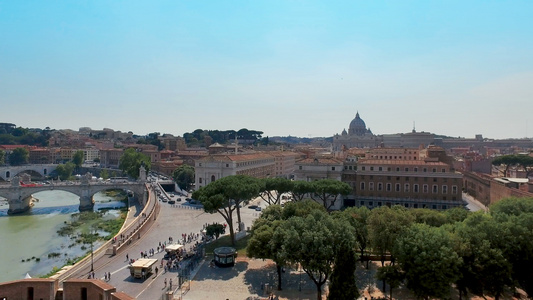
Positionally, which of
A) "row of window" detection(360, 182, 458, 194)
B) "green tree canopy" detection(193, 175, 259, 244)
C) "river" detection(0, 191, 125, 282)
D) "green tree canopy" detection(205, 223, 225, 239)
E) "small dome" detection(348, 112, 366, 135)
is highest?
"small dome" detection(348, 112, 366, 135)

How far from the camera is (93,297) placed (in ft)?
46.4

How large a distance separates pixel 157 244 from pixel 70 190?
30.7 metres

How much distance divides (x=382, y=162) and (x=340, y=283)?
95.1ft

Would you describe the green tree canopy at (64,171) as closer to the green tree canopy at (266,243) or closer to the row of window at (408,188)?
the row of window at (408,188)

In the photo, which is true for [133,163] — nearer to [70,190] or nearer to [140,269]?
[70,190]

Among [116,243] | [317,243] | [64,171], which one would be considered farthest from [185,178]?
[317,243]

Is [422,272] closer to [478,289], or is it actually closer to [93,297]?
[478,289]

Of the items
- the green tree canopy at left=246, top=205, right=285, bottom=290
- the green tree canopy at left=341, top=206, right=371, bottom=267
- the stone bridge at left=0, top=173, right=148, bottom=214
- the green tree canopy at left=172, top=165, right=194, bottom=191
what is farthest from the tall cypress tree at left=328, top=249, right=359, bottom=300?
the green tree canopy at left=172, top=165, right=194, bottom=191

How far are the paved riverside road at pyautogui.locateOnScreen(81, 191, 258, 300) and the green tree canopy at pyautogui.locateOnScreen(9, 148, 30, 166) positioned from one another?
64483 mm

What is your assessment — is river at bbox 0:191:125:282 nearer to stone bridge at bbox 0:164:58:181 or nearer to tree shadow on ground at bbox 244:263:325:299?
tree shadow on ground at bbox 244:263:325:299

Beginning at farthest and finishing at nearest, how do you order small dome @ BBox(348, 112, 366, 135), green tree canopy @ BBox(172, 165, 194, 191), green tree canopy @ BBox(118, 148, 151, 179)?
small dome @ BBox(348, 112, 366, 135) < green tree canopy @ BBox(118, 148, 151, 179) < green tree canopy @ BBox(172, 165, 194, 191)

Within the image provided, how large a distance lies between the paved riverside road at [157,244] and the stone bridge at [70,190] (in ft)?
30.1

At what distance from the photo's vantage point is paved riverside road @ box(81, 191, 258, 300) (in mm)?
20087

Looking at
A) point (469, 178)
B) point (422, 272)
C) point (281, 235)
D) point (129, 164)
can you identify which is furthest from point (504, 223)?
point (129, 164)
